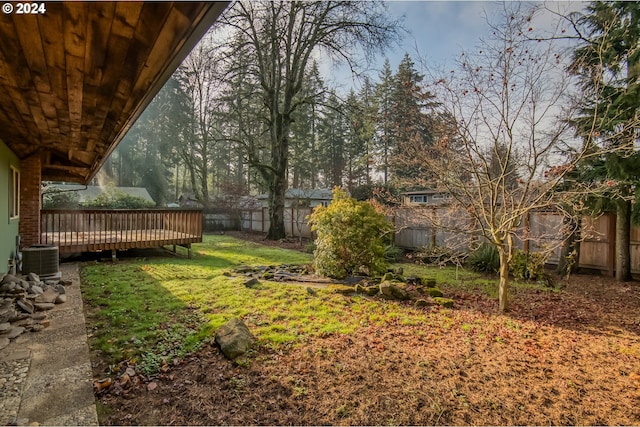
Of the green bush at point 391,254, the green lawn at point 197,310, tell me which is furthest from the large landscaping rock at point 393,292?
the green bush at point 391,254

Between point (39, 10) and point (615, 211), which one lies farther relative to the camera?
point (615, 211)

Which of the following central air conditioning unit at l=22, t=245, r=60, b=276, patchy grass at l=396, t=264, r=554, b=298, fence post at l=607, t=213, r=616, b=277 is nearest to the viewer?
central air conditioning unit at l=22, t=245, r=60, b=276

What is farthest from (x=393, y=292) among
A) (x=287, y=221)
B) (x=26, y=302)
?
(x=287, y=221)

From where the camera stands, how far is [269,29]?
12.7 meters

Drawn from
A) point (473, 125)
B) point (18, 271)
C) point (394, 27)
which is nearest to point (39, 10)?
point (473, 125)

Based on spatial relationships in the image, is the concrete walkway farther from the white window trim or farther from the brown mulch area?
the white window trim

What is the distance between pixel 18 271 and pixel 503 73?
354 inches

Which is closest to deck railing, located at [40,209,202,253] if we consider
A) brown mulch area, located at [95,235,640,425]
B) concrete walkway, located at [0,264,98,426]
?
concrete walkway, located at [0,264,98,426]

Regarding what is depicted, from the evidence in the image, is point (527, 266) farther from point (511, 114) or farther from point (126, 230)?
point (126, 230)

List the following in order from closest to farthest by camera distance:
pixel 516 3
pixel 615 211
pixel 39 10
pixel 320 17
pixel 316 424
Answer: pixel 39 10 → pixel 316 424 → pixel 516 3 → pixel 615 211 → pixel 320 17

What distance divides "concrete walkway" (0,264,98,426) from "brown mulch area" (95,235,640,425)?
0.49 feet

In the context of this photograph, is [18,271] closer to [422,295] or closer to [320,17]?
[422,295]

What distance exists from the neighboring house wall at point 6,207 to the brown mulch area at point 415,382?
439cm

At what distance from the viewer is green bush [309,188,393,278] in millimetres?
6398
